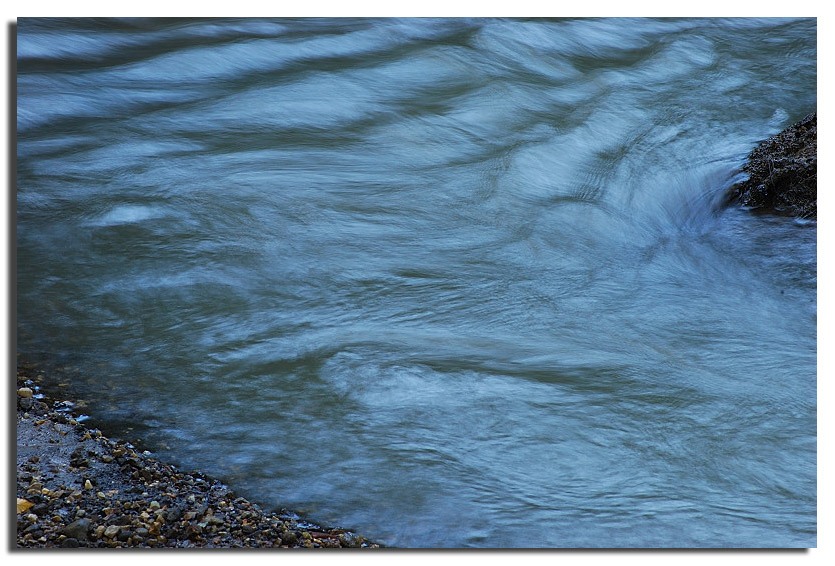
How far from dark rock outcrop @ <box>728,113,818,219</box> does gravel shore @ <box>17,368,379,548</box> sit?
1.44m

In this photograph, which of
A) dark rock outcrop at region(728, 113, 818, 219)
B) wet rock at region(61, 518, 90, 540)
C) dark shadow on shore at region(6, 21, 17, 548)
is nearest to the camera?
wet rock at region(61, 518, 90, 540)

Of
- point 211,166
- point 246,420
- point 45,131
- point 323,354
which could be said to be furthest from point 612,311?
point 45,131

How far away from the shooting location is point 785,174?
7.12 ft

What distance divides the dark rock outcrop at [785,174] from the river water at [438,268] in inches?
1.9

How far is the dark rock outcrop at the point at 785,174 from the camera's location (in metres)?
2.09

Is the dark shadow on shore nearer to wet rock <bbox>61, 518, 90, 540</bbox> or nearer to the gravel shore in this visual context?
the gravel shore

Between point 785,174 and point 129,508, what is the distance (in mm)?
1816

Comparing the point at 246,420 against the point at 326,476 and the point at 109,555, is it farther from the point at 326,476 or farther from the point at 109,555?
the point at 109,555

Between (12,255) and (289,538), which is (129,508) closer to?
(289,538)

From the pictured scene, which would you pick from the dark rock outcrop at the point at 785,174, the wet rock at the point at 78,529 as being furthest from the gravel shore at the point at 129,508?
the dark rock outcrop at the point at 785,174

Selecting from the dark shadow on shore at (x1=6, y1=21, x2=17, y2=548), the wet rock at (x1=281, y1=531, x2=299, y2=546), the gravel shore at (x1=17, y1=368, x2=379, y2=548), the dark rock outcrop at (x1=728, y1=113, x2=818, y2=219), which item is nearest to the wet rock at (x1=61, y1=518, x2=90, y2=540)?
the gravel shore at (x1=17, y1=368, x2=379, y2=548)

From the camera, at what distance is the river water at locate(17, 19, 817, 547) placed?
152 centimetres

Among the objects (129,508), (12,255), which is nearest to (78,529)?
(129,508)

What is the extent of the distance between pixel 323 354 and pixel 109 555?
0.59 m
